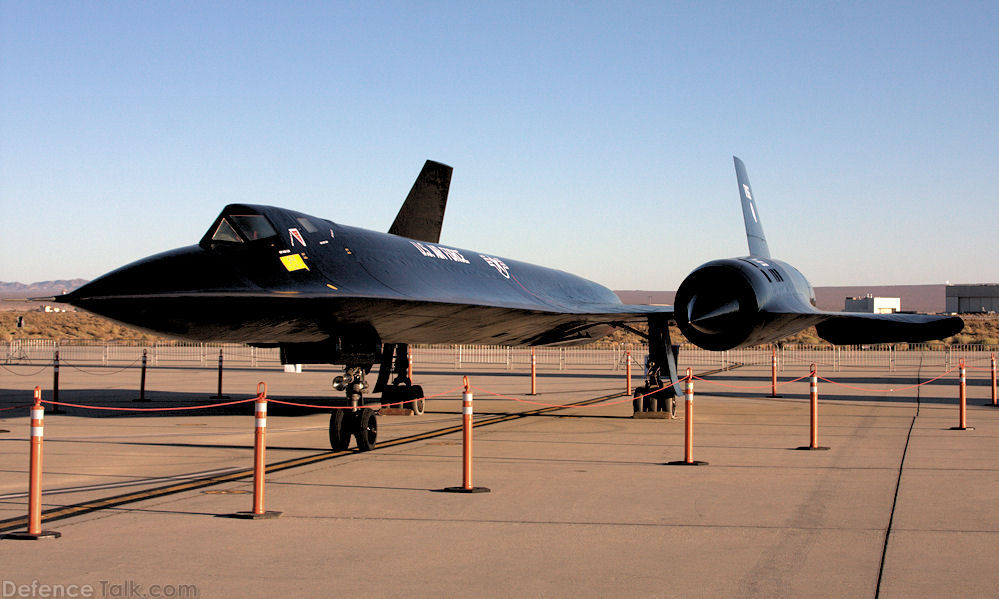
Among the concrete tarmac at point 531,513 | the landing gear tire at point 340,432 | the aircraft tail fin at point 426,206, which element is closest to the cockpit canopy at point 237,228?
the landing gear tire at point 340,432

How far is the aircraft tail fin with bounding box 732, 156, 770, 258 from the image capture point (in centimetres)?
1881

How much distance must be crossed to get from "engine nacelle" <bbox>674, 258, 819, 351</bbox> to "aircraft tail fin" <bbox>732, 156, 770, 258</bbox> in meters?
3.77

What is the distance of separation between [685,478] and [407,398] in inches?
345

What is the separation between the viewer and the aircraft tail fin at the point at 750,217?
18812 millimetres

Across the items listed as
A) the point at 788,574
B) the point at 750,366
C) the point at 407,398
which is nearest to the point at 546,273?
the point at 407,398

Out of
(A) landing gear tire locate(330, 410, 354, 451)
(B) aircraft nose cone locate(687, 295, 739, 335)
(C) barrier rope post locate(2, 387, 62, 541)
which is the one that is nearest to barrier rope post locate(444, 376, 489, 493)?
(A) landing gear tire locate(330, 410, 354, 451)

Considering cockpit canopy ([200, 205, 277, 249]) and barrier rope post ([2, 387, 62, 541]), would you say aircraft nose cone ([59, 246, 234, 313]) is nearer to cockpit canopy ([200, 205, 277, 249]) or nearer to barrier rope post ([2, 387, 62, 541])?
cockpit canopy ([200, 205, 277, 249])

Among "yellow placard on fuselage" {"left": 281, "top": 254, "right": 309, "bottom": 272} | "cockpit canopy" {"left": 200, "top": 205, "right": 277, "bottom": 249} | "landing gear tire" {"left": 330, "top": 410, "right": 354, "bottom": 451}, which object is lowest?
"landing gear tire" {"left": 330, "top": 410, "right": 354, "bottom": 451}

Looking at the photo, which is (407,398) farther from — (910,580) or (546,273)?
(910,580)

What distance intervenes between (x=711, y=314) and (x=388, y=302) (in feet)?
18.3

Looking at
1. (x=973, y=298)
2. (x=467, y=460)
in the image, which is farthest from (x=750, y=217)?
(x=973, y=298)

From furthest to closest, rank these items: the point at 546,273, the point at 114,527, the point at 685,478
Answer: the point at 546,273, the point at 685,478, the point at 114,527

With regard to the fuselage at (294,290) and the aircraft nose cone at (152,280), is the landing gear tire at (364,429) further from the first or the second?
the aircraft nose cone at (152,280)

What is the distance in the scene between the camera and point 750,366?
121 ft
